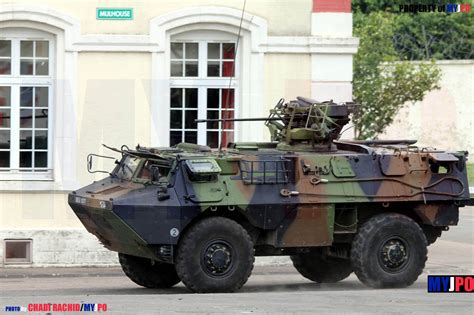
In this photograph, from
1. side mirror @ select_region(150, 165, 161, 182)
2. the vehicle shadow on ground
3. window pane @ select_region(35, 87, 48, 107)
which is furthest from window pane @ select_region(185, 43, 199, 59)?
side mirror @ select_region(150, 165, 161, 182)

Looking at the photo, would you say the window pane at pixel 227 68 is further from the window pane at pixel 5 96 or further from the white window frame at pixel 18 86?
the window pane at pixel 5 96

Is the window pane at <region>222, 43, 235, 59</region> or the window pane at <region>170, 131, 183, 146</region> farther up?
the window pane at <region>222, 43, 235, 59</region>

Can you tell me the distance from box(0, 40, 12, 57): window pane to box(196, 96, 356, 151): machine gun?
4.19 m

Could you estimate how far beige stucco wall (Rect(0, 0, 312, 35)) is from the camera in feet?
63.7

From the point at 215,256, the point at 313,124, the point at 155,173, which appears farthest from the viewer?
the point at 313,124

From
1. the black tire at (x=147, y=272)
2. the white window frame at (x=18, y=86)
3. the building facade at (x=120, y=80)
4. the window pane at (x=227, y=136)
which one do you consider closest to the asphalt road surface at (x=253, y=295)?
the black tire at (x=147, y=272)

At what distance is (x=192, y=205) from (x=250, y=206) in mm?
761

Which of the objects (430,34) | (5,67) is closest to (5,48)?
(5,67)

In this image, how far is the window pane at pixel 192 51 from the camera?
19938 mm

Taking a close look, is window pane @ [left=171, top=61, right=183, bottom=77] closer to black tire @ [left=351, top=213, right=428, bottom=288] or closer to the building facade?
the building facade

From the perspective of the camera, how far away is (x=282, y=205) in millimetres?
15797

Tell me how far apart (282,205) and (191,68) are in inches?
186

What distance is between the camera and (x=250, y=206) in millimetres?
15625

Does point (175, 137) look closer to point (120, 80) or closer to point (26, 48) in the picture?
point (120, 80)
